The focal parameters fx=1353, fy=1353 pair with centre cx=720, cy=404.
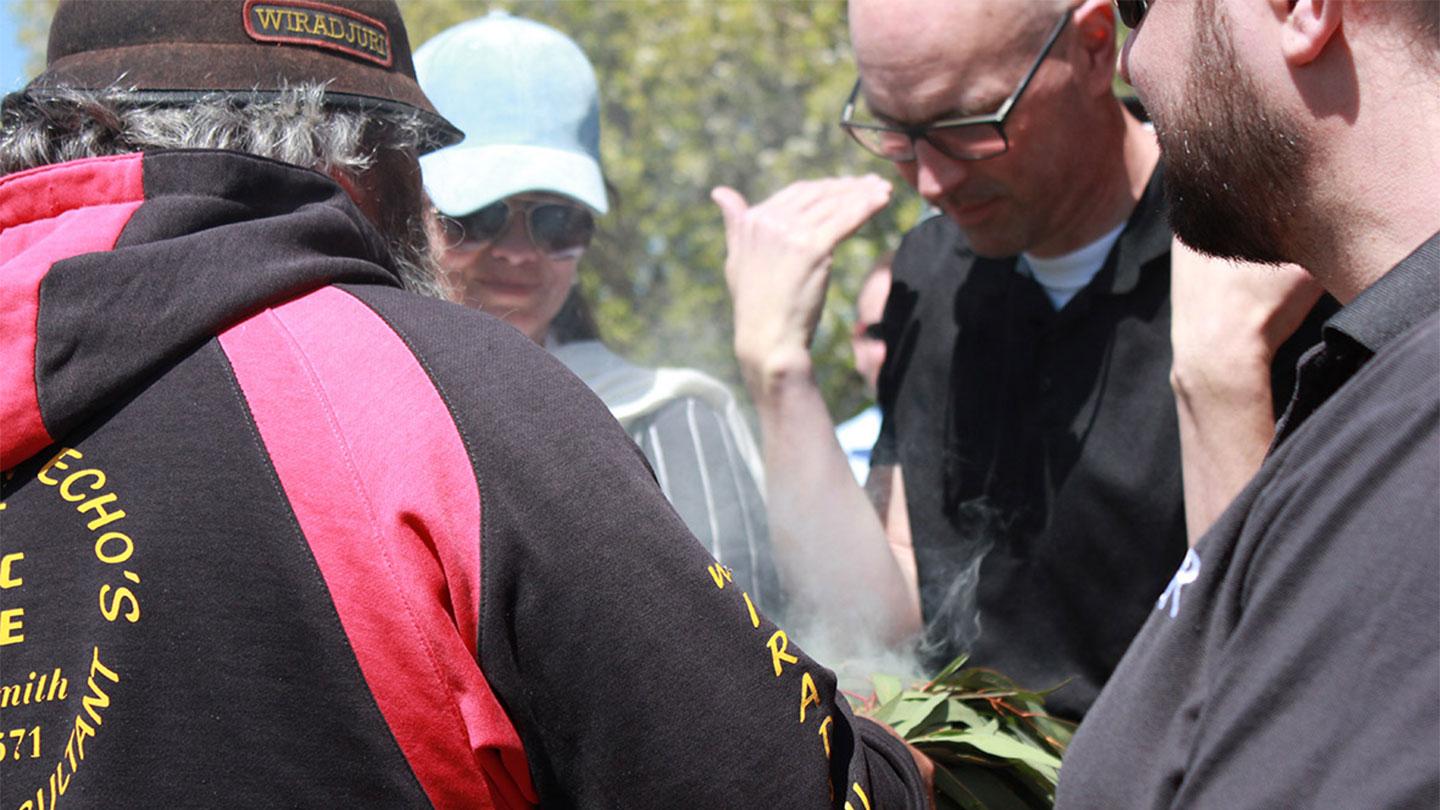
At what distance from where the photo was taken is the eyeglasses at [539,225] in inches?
128

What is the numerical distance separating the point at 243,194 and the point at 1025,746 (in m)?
1.49

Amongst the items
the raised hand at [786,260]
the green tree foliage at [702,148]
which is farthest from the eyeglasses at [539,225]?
the green tree foliage at [702,148]

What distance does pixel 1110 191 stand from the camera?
9.46 feet

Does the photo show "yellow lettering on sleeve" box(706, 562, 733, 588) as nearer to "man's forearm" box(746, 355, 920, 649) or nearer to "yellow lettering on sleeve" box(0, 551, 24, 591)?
"yellow lettering on sleeve" box(0, 551, 24, 591)

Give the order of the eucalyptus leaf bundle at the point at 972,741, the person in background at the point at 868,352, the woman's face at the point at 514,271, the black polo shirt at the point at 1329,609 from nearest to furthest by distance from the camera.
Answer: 1. the black polo shirt at the point at 1329,609
2. the eucalyptus leaf bundle at the point at 972,741
3. the woman's face at the point at 514,271
4. the person in background at the point at 868,352

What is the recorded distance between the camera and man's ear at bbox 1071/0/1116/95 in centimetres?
283

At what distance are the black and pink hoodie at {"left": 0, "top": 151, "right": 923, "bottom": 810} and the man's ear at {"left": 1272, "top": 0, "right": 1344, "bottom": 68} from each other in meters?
0.84

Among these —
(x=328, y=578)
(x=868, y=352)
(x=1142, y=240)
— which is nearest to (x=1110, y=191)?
(x=1142, y=240)

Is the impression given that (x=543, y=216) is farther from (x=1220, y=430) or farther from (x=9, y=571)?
(x=9, y=571)

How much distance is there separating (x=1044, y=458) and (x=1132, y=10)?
47.9 inches

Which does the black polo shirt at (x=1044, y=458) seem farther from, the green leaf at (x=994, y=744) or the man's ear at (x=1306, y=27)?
the man's ear at (x=1306, y=27)

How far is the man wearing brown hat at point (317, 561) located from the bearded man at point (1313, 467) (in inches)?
15.9

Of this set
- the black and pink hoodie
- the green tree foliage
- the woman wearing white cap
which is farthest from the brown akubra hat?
the green tree foliage

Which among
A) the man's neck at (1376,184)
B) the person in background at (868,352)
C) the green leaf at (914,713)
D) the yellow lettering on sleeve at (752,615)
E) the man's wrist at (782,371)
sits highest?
the man's neck at (1376,184)
